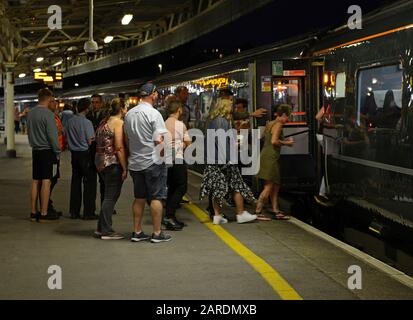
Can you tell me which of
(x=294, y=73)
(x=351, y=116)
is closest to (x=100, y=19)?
(x=294, y=73)

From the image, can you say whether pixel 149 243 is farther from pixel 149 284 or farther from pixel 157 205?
pixel 149 284

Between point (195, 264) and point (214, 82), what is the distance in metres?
9.92

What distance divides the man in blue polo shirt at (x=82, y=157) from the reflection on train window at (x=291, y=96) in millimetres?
3505

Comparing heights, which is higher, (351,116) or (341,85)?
(341,85)

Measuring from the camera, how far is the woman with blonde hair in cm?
895

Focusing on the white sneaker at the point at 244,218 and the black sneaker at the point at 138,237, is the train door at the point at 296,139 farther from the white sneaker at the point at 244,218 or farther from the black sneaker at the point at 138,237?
the black sneaker at the point at 138,237

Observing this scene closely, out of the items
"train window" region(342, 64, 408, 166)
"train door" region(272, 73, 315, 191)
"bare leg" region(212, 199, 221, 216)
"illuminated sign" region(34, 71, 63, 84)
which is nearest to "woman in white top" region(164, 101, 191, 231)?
"bare leg" region(212, 199, 221, 216)

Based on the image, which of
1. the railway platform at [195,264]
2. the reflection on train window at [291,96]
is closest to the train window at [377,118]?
the railway platform at [195,264]

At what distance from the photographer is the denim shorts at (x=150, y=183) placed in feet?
25.3

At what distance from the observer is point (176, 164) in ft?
29.5

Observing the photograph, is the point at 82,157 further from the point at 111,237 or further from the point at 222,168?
the point at 222,168
